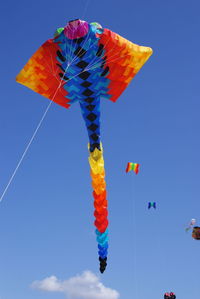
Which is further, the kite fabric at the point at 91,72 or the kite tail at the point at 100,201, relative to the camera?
the kite tail at the point at 100,201

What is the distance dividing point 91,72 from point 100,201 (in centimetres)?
499

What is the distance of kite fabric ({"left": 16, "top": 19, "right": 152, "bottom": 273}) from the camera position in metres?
10.6

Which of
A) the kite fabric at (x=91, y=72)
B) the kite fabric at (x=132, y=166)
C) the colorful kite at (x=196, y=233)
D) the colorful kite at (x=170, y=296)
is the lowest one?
the colorful kite at (x=170, y=296)

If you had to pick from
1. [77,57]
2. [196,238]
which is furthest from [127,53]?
[196,238]

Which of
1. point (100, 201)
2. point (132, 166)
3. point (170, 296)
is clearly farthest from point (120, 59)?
point (170, 296)

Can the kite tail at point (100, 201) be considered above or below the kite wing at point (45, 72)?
below

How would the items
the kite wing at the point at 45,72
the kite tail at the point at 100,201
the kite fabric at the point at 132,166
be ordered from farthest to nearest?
the kite fabric at the point at 132,166 < the kite tail at the point at 100,201 < the kite wing at the point at 45,72

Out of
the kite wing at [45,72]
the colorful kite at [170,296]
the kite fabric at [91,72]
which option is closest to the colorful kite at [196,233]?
the colorful kite at [170,296]

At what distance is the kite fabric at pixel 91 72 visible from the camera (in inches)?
419

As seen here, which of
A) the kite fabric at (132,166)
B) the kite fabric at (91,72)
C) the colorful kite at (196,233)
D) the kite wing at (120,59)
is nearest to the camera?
the kite fabric at (91,72)

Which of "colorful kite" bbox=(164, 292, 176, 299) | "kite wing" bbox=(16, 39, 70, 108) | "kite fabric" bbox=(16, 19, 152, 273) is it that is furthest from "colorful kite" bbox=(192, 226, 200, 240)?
"kite wing" bbox=(16, 39, 70, 108)

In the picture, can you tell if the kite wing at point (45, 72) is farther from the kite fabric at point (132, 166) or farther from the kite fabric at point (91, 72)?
the kite fabric at point (132, 166)

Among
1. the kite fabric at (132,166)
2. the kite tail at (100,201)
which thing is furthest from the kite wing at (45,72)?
the kite fabric at (132,166)

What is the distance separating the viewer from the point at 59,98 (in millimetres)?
13328
